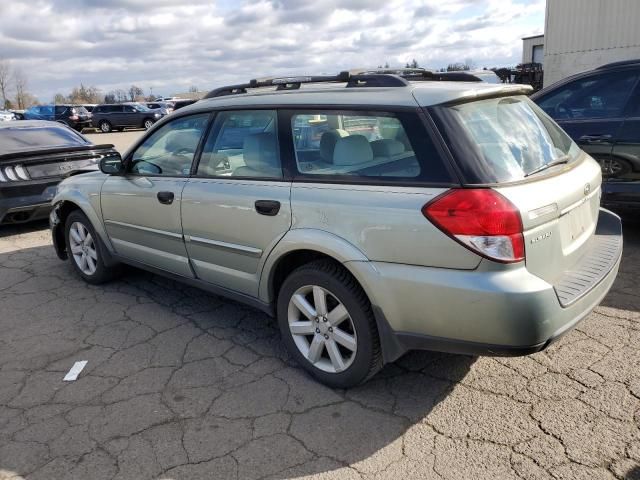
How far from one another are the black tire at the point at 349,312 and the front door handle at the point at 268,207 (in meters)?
0.36

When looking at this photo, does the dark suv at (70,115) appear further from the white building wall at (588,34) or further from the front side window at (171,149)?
the front side window at (171,149)

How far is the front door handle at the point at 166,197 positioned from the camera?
12.3 ft

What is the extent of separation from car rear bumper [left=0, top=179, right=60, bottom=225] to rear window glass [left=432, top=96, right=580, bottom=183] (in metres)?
5.70

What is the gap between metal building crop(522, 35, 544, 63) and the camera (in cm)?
2967

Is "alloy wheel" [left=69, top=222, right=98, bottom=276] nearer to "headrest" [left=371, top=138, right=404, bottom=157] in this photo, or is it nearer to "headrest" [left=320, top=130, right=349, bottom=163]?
"headrest" [left=320, top=130, right=349, bottom=163]

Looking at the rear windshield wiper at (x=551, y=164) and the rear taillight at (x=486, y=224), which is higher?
the rear windshield wiper at (x=551, y=164)

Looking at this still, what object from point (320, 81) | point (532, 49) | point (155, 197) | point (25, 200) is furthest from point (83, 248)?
point (532, 49)

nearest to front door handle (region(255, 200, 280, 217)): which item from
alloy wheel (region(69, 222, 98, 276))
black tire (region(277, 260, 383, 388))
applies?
black tire (region(277, 260, 383, 388))

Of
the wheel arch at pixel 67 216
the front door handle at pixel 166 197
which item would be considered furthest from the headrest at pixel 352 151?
the wheel arch at pixel 67 216

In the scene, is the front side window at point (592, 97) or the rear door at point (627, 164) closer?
the rear door at point (627, 164)

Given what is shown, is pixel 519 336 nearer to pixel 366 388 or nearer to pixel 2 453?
pixel 366 388

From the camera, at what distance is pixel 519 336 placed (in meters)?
2.37

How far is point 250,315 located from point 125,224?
1.27 metres

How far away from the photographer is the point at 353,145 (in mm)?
2914
